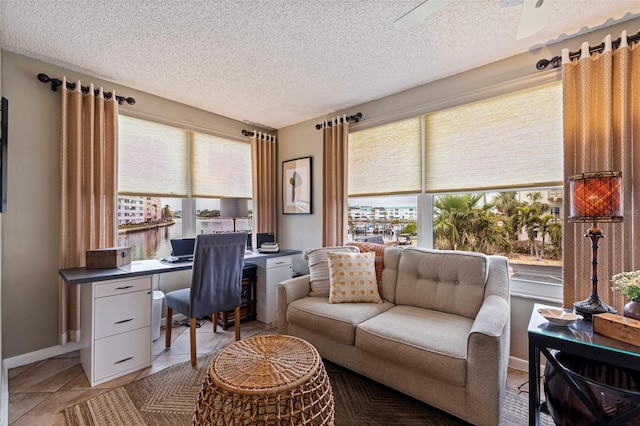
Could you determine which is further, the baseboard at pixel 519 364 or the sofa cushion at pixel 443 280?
the baseboard at pixel 519 364

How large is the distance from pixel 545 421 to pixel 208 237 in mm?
2577

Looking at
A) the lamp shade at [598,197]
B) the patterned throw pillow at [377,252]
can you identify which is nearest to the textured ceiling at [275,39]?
the lamp shade at [598,197]

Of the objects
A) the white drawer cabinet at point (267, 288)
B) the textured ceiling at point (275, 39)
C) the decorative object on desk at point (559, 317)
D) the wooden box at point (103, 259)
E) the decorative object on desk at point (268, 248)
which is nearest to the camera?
the decorative object on desk at point (559, 317)

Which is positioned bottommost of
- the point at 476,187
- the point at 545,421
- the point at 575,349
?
the point at 545,421

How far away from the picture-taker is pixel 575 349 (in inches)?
49.9

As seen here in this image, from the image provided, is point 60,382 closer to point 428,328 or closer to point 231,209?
point 231,209

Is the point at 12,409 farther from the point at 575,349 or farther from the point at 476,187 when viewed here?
the point at 476,187

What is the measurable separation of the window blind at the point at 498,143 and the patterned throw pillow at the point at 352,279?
1073mm

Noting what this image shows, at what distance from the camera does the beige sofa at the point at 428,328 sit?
1496 mm

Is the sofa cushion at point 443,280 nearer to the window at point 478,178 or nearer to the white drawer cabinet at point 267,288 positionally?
the window at point 478,178

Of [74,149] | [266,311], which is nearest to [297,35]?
[74,149]

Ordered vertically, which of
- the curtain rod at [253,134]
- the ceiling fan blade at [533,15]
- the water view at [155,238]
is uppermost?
the curtain rod at [253,134]

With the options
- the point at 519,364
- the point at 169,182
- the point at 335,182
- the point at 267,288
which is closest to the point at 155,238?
the point at 169,182

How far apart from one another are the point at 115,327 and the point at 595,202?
10.5 feet
